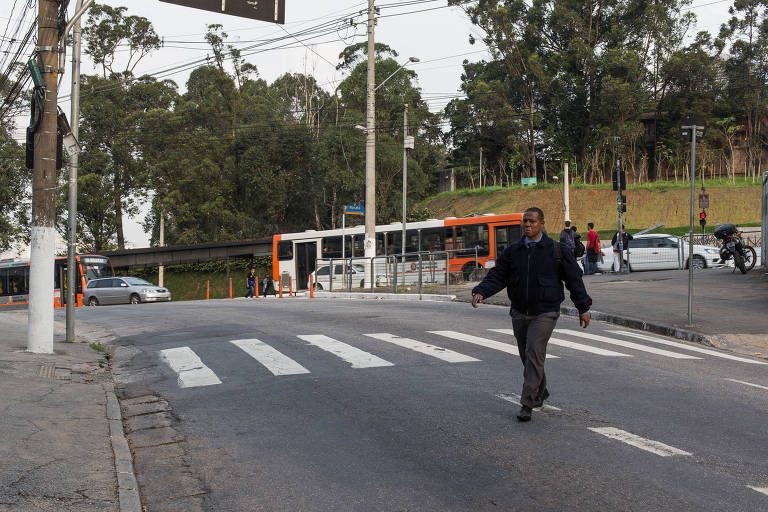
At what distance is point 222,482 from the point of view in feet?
18.6

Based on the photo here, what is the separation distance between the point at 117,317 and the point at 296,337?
8.90 meters

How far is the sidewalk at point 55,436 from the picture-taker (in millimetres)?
5145

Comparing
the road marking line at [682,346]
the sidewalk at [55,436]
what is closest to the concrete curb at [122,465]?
the sidewalk at [55,436]

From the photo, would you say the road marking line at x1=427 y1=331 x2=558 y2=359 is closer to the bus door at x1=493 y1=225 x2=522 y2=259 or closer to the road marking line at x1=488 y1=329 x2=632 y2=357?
the road marking line at x1=488 y1=329 x2=632 y2=357

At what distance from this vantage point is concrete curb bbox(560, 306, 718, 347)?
45.1ft

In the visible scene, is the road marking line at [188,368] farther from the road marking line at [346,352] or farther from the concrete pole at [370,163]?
the concrete pole at [370,163]

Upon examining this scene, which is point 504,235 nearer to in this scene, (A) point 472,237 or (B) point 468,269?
(A) point 472,237

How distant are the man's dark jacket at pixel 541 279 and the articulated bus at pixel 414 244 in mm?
19704

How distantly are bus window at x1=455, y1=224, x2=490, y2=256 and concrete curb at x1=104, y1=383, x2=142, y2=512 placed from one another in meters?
28.1

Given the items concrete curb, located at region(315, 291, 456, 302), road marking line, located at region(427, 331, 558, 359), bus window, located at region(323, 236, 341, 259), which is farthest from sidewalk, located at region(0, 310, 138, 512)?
bus window, located at region(323, 236, 341, 259)

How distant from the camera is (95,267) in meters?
41.7

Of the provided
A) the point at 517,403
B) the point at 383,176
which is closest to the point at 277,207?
the point at 383,176

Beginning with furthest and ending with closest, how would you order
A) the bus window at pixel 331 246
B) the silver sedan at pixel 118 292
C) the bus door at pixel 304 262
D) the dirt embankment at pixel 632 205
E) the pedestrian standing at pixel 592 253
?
the dirt embankment at pixel 632 205 < the bus door at pixel 304 262 < the bus window at pixel 331 246 < the silver sedan at pixel 118 292 < the pedestrian standing at pixel 592 253

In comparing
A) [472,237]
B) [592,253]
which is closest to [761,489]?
[592,253]
